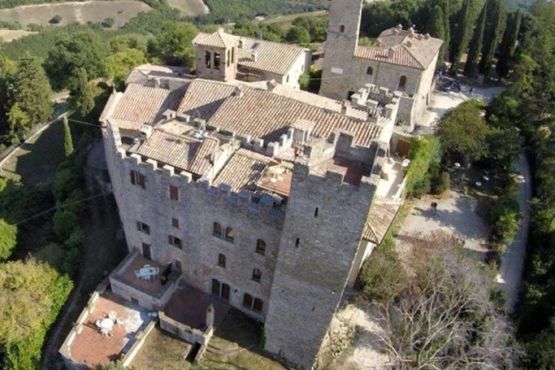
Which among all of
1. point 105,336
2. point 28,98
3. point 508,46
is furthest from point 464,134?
point 28,98

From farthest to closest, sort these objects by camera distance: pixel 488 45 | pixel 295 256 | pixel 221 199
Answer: pixel 488 45
pixel 221 199
pixel 295 256

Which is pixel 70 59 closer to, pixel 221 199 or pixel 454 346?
pixel 221 199

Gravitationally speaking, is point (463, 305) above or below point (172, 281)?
above

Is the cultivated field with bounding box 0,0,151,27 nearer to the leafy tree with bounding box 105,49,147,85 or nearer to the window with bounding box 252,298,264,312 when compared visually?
the leafy tree with bounding box 105,49,147,85

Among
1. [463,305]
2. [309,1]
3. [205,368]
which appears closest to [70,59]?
[205,368]

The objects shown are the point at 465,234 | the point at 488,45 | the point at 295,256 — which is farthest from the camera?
the point at 488,45

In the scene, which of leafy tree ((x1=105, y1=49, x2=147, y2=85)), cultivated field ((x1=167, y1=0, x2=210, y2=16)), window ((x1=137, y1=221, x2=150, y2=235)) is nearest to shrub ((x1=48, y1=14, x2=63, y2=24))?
cultivated field ((x1=167, y1=0, x2=210, y2=16))

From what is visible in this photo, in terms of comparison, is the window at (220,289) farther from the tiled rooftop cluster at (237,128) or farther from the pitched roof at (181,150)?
the pitched roof at (181,150)

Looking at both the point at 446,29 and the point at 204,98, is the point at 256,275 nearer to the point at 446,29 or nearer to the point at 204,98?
the point at 204,98
